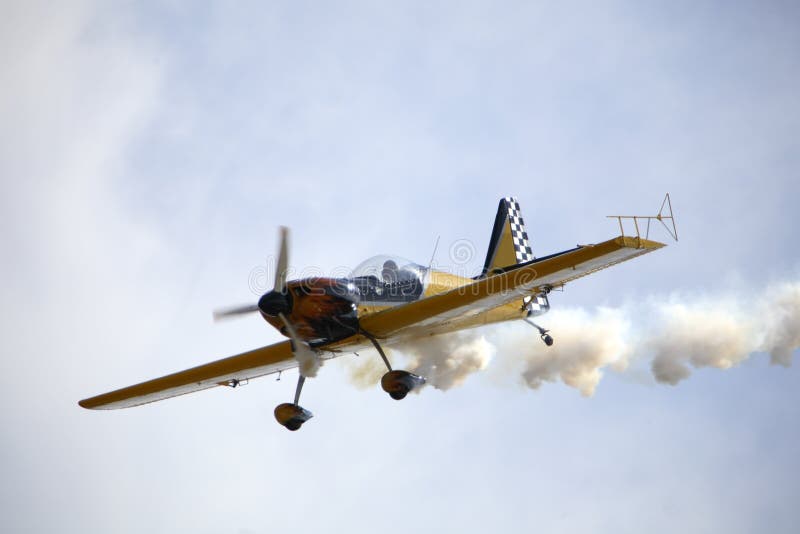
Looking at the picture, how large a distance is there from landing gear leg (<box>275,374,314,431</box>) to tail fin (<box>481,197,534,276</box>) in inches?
250

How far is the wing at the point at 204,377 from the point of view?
19.1 meters

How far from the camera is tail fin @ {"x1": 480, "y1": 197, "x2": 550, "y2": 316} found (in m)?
22.0

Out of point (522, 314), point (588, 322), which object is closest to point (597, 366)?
point (588, 322)

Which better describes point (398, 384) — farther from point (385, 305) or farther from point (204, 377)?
point (204, 377)

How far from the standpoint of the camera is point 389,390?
1611 centimetres

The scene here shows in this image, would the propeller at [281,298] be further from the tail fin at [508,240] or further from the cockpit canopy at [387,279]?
the tail fin at [508,240]

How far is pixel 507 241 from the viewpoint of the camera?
73.6ft

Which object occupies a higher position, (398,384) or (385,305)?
(385,305)

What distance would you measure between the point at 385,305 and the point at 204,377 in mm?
5490

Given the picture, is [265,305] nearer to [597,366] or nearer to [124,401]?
[124,401]

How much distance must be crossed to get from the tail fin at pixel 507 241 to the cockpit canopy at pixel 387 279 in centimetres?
413

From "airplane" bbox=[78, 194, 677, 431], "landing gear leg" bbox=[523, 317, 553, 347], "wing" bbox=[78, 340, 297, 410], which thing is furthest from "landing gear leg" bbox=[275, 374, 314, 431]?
"landing gear leg" bbox=[523, 317, 553, 347]

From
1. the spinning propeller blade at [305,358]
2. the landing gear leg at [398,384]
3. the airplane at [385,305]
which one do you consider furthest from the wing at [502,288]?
the spinning propeller blade at [305,358]

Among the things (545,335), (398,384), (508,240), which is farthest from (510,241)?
(398,384)
